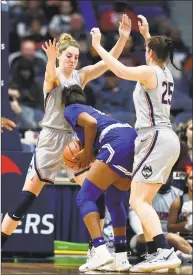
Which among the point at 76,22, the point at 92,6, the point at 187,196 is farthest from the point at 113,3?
the point at 187,196

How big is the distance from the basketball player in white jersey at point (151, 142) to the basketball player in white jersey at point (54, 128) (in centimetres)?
82

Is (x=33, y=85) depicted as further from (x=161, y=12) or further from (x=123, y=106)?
(x=161, y=12)

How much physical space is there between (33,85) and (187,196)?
14.0 feet

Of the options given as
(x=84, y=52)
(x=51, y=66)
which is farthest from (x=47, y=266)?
(x=84, y=52)

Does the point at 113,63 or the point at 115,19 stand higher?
the point at 115,19

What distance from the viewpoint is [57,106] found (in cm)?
841

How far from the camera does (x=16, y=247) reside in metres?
10.1

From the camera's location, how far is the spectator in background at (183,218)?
10273mm

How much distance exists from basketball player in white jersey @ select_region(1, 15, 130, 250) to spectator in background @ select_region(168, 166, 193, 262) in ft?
7.23

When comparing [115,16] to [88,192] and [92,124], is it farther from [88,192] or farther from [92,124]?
[88,192]

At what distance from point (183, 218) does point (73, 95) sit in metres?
2.97

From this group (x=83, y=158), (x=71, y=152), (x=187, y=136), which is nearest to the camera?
(x=83, y=158)

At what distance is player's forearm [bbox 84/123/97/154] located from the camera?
25.1 feet

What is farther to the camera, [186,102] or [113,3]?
[113,3]
